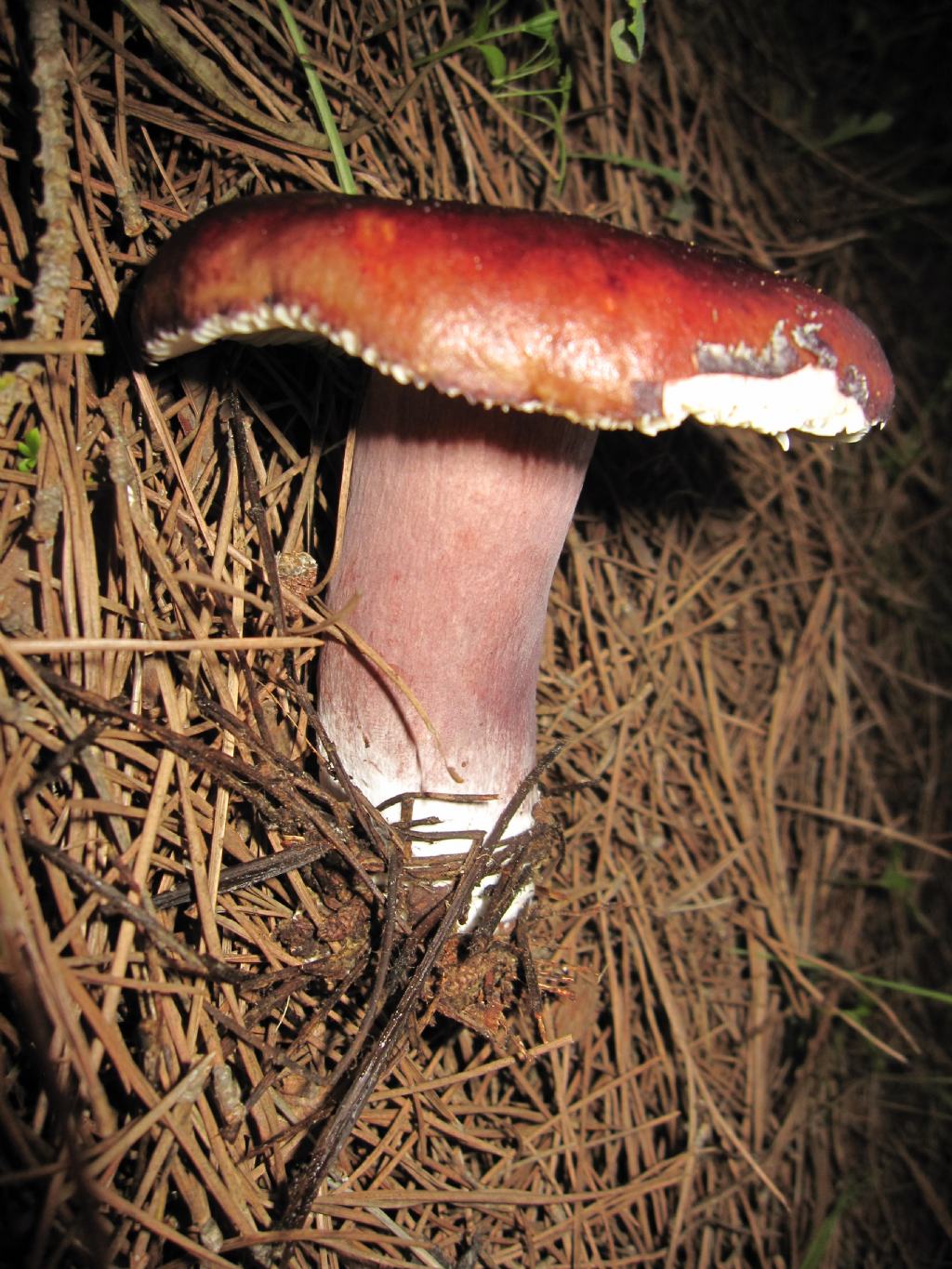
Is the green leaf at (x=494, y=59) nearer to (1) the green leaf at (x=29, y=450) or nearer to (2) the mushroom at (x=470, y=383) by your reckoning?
(2) the mushroom at (x=470, y=383)

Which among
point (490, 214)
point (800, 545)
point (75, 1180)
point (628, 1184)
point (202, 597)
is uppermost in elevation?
point (490, 214)

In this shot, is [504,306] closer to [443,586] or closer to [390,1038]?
[443,586]

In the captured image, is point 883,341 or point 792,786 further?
point 883,341

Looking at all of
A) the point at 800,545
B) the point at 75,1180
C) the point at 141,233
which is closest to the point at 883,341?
the point at 800,545

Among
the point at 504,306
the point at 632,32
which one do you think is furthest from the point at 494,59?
the point at 504,306

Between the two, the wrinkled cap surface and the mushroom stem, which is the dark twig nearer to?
the mushroom stem

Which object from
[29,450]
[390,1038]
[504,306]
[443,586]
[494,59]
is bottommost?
[390,1038]

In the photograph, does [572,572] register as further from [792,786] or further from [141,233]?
[141,233]

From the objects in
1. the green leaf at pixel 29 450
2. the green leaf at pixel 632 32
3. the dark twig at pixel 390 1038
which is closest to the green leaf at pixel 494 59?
the green leaf at pixel 632 32
